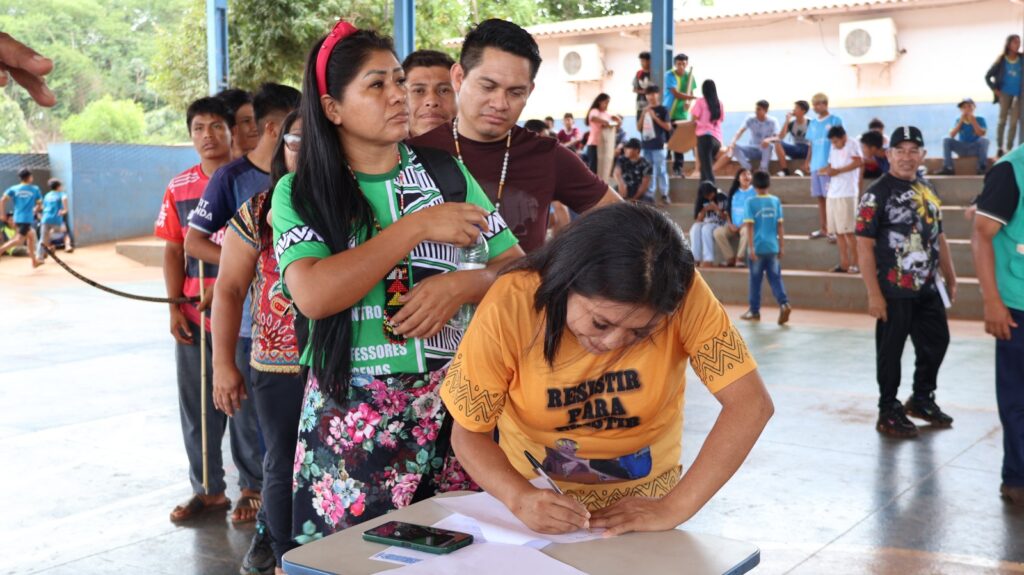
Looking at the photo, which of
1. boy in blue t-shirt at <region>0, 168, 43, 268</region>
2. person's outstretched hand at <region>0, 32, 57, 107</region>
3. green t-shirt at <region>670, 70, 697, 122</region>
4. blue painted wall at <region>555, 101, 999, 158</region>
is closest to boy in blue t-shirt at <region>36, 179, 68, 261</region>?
boy in blue t-shirt at <region>0, 168, 43, 268</region>

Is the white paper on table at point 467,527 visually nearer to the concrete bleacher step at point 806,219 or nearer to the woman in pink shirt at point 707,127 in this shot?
the concrete bleacher step at point 806,219

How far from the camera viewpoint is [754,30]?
21.0 m

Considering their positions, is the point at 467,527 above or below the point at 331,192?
below

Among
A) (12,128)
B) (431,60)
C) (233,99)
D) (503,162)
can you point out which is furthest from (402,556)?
(12,128)

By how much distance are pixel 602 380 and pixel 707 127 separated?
12.7 meters

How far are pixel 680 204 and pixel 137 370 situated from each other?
895cm

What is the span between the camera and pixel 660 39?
1502cm

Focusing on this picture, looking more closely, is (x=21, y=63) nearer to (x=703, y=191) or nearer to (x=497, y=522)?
(x=497, y=522)

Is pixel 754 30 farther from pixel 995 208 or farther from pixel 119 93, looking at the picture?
pixel 119 93

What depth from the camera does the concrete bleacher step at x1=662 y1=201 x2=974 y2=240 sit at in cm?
1263

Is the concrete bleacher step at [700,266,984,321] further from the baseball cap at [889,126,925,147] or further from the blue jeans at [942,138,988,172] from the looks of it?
the baseball cap at [889,126,925,147]

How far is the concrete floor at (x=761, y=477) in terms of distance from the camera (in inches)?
160

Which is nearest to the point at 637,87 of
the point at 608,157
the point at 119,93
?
the point at 608,157

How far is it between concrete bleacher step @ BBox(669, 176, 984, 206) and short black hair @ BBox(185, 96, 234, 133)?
10508 mm
